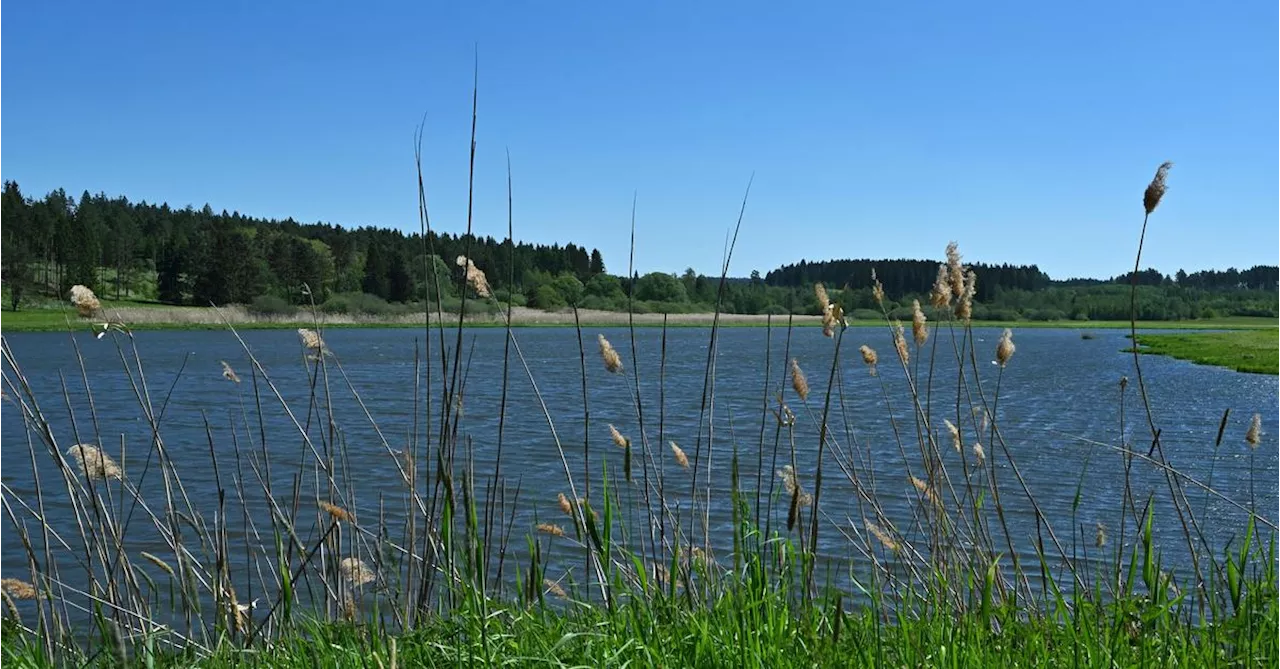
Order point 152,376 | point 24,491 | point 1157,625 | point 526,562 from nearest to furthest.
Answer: point 1157,625
point 526,562
point 24,491
point 152,376

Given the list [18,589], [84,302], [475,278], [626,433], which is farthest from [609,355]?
[626,433]

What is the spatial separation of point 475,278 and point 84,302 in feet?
4.44

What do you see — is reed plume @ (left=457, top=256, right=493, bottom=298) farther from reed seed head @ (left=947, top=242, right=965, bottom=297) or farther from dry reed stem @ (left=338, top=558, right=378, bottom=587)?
reed seed head @ (left=947, top=242, right=965, bottom=297)

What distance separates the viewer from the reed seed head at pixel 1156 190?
3525 millimetres

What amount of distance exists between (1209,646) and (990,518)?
809 centimetres

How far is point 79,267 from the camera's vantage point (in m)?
71.1

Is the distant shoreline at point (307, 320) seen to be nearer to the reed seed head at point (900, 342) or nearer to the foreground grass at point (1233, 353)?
the foreground grass at point (1233, 353)

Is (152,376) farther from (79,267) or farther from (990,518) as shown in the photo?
(79,267)

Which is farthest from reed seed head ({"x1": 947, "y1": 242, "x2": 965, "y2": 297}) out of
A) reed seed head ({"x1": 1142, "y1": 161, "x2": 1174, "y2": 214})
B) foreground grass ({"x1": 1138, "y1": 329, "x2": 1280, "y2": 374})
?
foreground grass ({"x1": 1138, "y1": 329, "x2": 1280, "y2": 374})

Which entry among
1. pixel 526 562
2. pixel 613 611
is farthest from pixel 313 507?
pixel 613 611

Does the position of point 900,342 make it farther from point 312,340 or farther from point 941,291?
point 312,340

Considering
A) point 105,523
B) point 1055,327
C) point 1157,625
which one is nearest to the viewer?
point 1157,625

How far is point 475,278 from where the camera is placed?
11.5 feet

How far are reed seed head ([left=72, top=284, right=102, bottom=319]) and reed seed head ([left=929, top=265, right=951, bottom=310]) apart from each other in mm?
3035
